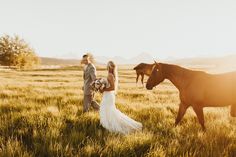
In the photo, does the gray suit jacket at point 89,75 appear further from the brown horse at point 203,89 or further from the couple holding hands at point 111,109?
the brown horse at point 203,89

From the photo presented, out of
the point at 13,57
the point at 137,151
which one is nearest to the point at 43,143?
the point at 137,151

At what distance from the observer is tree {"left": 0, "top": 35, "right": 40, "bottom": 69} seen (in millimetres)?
90625

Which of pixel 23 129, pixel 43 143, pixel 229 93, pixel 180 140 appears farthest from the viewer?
pixel 229 93

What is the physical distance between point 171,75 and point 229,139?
2.30m

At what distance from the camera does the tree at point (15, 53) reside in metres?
90.6

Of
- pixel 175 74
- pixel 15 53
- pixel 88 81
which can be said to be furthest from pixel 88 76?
pixel 15 53

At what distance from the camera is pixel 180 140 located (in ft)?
23.9

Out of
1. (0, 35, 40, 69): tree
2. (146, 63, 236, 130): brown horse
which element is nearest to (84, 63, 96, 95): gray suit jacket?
(146, 63, 236, 130): brown horse

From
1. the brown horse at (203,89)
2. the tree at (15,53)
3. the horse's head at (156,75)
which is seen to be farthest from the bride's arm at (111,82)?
the tree at (15,53)

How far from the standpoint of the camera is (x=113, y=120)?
8.88 meters

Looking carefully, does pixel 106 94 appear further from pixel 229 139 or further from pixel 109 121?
pixel 229 139

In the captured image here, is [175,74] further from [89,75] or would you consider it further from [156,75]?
[89,75]

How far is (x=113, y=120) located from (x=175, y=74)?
6.99 feet

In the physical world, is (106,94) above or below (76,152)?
above
